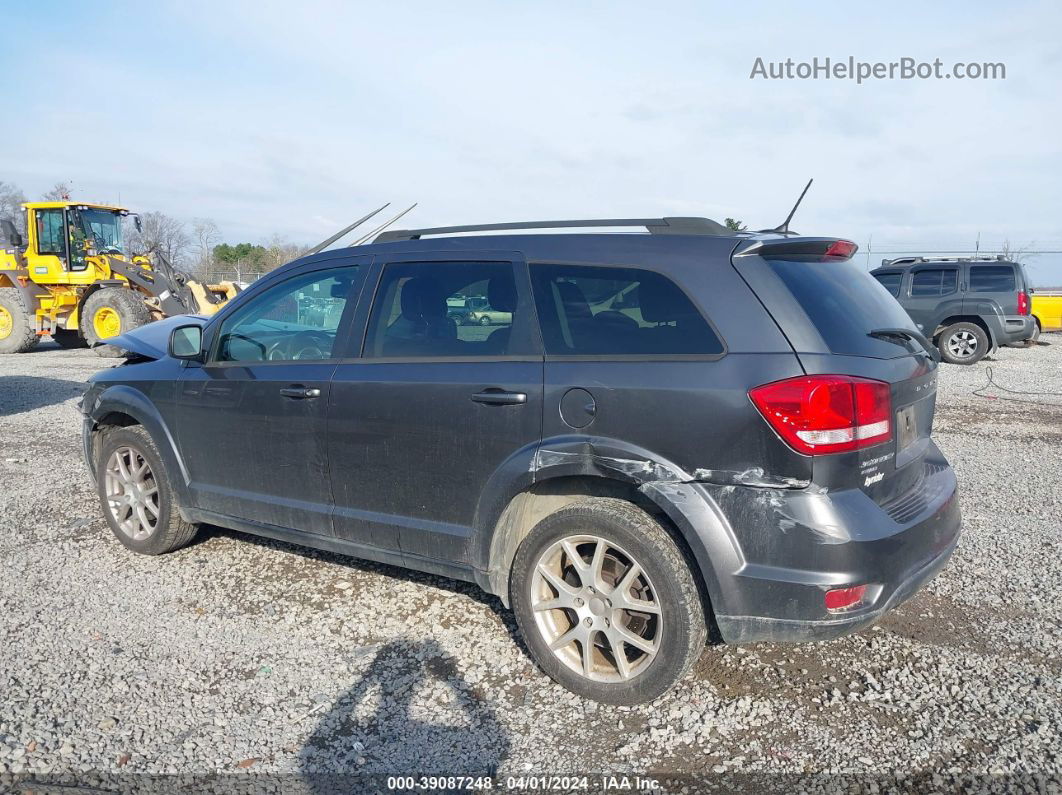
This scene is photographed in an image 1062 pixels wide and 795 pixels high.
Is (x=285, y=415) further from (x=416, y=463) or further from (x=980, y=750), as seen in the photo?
(x=980, y=750)

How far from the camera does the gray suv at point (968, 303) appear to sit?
14.5 meters

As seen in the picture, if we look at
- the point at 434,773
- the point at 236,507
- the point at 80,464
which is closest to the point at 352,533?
the point at 236,507

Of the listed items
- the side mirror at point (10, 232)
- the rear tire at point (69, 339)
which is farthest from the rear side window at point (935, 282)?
the rear tire at point (69, 339)

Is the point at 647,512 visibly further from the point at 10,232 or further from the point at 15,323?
the point at 15,323

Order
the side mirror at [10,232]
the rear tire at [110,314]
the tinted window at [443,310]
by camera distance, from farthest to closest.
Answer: the rear tire at [110,314], the side mirror at [10,232], the tinted window at [443,310]

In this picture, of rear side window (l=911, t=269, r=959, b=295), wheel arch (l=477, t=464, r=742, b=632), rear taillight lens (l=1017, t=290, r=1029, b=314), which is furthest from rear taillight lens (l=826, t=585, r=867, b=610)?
rear taillight lens (l=1017, t=290, r=1029, b=314)

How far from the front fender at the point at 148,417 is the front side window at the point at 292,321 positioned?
58 cm

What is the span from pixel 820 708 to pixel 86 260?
690 inches

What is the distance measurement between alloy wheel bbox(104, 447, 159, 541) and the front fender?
234mm

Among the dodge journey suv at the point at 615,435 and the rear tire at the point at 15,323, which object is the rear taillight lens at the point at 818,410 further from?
the rear tire at the point at 15,323

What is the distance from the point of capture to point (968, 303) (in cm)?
1457

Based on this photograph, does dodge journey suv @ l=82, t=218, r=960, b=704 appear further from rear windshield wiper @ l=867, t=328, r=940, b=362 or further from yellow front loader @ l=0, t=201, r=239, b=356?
yellow front loader @ l=0, t=201, r=239, b=356

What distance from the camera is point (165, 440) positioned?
15.1ft

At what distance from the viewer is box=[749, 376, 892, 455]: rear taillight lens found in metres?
2.74
